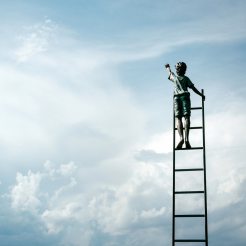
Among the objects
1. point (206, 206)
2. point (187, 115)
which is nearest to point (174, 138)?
point (187, 115)

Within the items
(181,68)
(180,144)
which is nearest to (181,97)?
(181,68)

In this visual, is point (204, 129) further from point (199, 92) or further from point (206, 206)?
point (206, 206)

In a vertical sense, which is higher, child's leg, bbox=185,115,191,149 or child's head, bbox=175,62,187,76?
child's head, bbox=175,62,187,76

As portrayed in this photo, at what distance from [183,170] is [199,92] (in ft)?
8.34

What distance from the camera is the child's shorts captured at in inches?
410

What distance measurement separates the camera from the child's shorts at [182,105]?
34.2 feet

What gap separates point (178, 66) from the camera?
10961 millimetres

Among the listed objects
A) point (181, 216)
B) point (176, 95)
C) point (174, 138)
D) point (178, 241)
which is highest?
point (176, 95)

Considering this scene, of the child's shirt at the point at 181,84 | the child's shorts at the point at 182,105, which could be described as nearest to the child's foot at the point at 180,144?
the child's shorts at the point at 182,105

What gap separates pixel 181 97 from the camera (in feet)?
34.8

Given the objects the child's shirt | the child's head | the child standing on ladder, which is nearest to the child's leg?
the child standing on ladder

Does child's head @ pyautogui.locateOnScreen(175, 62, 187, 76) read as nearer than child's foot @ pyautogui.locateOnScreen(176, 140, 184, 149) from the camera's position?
No

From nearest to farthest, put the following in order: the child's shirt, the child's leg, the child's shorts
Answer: the child's leg, the child's shorts, the child's shirt

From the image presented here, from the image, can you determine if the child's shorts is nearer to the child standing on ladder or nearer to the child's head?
the child standing on ladder
